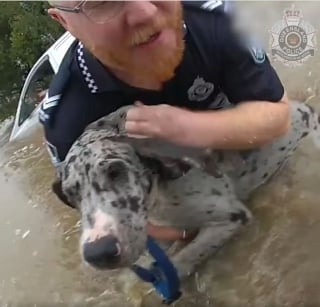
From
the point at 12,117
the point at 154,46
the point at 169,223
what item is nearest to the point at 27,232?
the point at 169,223

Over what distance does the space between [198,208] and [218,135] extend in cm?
42

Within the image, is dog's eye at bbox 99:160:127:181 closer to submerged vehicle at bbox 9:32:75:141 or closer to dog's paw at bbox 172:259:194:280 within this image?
dog's paw at bbox 172:259:194:280

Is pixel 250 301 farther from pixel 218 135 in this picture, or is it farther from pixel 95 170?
pixel 95 170

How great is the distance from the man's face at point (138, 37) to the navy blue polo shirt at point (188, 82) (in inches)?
4.9

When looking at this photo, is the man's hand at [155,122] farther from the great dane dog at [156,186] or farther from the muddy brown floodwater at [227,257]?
the muddy brown floodwater at [227,257]

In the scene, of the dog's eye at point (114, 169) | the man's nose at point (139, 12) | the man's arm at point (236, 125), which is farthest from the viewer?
the man's arm at point (236, 125)

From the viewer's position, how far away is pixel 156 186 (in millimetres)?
3008

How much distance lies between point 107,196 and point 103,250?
19cm

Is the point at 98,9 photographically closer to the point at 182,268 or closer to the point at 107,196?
the point at 107,196

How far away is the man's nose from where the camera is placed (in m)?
2.59

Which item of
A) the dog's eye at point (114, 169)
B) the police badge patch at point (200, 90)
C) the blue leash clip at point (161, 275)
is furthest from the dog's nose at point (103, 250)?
the police badge patch at point (200, 90)

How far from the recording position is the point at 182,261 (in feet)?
10.9

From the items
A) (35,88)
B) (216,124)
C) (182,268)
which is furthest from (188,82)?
(35,88)

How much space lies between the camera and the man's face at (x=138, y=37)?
104 inches
